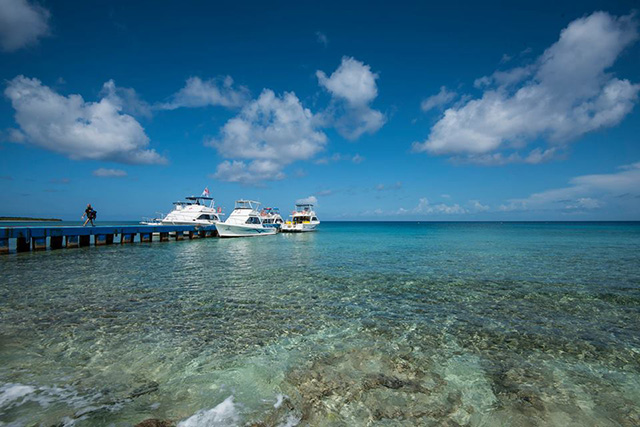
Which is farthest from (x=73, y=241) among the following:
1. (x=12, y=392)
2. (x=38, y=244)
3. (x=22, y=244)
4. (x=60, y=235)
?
(x=12, y=392)

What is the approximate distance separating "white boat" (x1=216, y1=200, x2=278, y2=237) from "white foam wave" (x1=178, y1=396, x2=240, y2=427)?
37.6m

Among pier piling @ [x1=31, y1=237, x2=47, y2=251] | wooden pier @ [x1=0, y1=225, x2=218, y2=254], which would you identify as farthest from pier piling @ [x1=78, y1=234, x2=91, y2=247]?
pier piling @ [x1=31, y1=237, x2=47, y2=251]

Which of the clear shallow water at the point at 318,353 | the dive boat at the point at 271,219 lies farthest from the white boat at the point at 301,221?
the clear shallow water at the point at 318,353

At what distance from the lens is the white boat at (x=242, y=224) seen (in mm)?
40878

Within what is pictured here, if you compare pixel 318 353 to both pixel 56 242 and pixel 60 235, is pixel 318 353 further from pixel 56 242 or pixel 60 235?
pixel 56 242

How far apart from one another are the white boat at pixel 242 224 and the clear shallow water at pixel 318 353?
94.4 ft

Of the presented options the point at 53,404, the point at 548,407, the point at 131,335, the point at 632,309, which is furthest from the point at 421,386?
the point at 632,309

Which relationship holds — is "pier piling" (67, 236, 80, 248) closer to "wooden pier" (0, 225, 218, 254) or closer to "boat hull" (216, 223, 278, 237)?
"wooden pier" (0, 225, 218, 254)

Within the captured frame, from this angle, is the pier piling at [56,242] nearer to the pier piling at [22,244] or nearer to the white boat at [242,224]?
the pier piling at [22,244]

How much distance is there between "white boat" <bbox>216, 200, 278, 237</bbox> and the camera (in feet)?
134

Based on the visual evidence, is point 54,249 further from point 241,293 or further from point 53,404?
point 53,404

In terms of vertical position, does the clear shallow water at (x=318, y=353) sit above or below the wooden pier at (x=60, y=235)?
below

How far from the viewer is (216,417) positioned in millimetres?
3963

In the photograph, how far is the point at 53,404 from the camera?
13.7 ft
